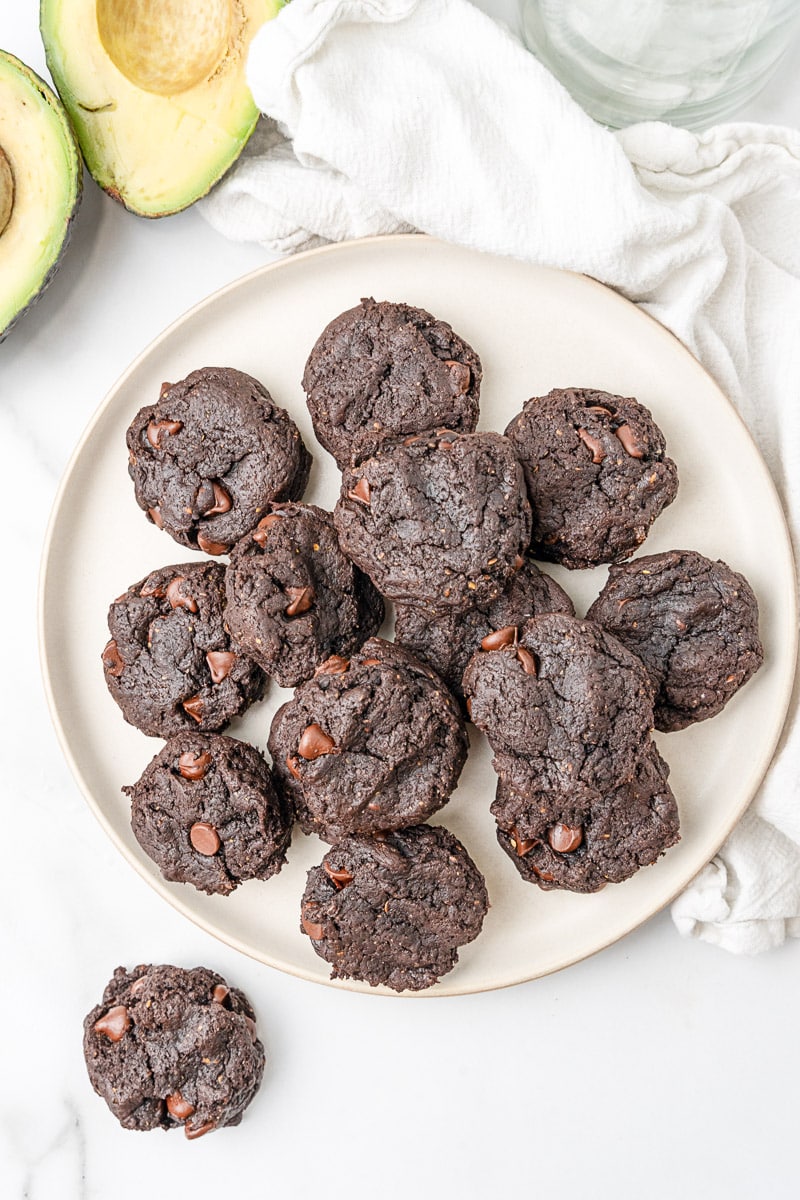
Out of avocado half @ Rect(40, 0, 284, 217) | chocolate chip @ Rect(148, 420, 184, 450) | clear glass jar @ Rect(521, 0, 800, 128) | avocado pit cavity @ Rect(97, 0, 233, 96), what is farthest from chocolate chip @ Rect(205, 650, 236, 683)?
clear glass jar @ Rect(521, 0, 800, 128)

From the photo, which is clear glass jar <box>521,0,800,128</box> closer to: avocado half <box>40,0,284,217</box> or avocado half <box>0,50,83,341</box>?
avocado half <box>40,0,284,217</box>

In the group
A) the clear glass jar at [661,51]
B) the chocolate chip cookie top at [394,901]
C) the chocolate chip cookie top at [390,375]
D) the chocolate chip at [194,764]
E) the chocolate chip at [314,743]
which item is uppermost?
the clear glass jar at [661,51]

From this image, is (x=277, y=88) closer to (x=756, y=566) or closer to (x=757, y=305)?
(x=757, y=305)

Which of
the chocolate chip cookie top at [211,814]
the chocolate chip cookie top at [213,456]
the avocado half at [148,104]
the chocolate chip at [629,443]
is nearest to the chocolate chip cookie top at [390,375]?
the chocolate chip cookie top at [213,456]

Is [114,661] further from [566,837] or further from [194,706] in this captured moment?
[566,837]

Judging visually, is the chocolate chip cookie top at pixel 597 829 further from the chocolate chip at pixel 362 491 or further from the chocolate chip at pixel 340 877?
the chocolate chip at pixel 362 491

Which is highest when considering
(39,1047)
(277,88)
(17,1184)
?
(277,88)

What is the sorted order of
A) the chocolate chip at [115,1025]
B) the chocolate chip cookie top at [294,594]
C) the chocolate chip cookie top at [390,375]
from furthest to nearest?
the chocolate chip at [115,1025], the chocolate chip cookie top at [390,375], the chocolate chip cookie top at [294,594]

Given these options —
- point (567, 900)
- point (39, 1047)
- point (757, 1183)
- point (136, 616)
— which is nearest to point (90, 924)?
point (39, 1047)
